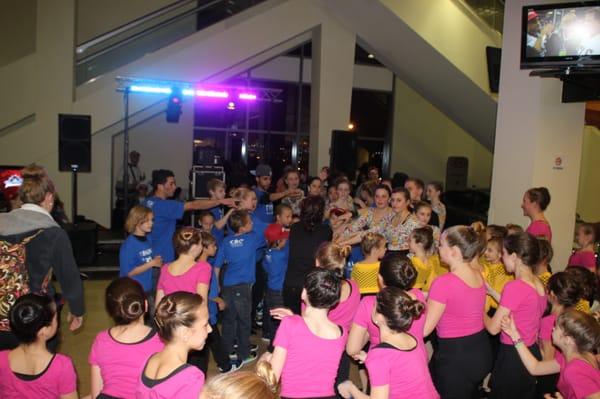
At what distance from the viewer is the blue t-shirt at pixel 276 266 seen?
4.53m

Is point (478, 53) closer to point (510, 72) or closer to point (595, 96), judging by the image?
point (510, 72)

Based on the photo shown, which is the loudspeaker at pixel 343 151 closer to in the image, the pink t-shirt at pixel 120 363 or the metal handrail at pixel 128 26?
the metal handrail at pixel 128 26

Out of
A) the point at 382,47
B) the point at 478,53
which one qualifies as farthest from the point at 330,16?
the point at 478,53

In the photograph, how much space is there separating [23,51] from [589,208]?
40.4ft

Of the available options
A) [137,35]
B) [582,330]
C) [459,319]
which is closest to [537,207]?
[459,319]

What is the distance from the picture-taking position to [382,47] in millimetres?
10172

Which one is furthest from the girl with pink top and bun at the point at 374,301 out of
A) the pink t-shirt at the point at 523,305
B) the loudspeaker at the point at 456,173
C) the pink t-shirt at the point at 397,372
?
the loudspeaker at the point at 456,173

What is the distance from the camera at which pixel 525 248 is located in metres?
2.80

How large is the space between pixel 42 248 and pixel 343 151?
7494 mm

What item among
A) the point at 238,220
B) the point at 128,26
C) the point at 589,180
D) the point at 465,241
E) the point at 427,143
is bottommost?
the point at 238,220

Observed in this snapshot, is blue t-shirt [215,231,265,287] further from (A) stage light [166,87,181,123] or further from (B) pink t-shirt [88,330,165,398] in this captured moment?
(A) stage light [166,87,181,123]

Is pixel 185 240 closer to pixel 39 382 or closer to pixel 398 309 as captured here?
pixel 39 382

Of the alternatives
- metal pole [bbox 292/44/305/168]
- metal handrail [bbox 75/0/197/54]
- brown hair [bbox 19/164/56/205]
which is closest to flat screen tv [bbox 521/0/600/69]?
brown hair [bbox 19/164/56/205]

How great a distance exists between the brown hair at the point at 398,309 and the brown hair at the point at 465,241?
0.69 meters
